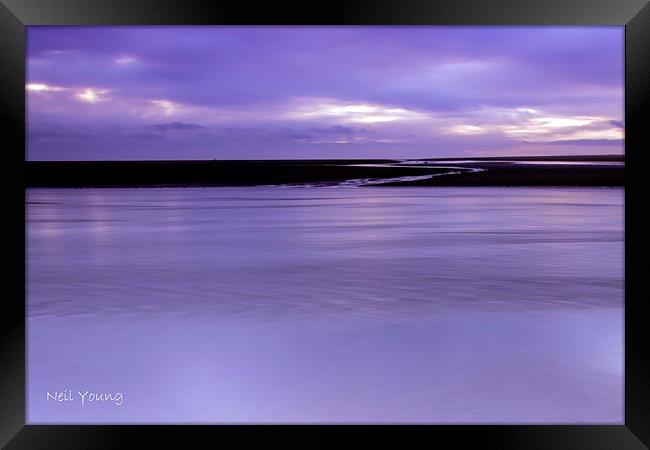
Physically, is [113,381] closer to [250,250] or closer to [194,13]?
[194,13]

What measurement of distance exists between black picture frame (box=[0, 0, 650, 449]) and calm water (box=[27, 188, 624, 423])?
214 mm

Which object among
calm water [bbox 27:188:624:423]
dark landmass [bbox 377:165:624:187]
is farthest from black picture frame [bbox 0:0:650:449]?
dark landmass [bbox 377:165:624:187]

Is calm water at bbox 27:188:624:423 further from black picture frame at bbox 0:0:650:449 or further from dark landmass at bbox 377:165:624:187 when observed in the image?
dark landmass at bbox 377:165:624:187

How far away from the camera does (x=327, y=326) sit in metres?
3.79

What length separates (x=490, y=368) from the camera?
3076mm

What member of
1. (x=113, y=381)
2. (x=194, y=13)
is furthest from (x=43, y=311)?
(x=194, y=13)

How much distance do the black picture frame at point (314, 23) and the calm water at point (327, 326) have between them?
214 mm

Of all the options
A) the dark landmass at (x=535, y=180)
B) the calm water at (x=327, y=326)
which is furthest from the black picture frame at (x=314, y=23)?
the dark landmass at (x=535, y=180)

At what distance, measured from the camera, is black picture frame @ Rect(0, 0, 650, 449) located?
2.25 m

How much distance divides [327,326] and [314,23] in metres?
1.82

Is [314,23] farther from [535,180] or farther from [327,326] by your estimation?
[535,180]

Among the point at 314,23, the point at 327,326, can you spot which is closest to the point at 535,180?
the point at 327,326

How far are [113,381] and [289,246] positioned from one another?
12.4 ft

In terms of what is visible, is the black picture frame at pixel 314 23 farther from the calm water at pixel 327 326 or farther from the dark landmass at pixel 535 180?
the dark landmass at pixel 535 180
